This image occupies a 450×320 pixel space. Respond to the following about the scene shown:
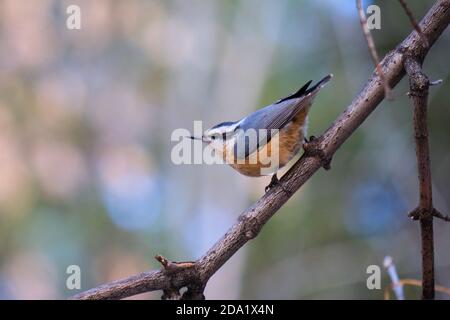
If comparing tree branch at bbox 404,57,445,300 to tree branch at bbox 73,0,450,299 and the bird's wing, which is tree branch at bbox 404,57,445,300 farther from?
the bird's wing

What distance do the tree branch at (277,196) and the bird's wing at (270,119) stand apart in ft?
2.22

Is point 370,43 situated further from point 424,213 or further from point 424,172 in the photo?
point 424,213

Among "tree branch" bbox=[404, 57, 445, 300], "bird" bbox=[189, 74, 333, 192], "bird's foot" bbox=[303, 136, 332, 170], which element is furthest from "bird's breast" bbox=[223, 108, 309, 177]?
"tree branch" bbox=[404, 57, 445, 300]

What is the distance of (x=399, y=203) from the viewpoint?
18.0ft

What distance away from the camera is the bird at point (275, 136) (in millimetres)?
2715

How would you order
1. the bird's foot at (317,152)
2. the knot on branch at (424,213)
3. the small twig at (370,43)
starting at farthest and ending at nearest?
the bird's foot at (317,152)
the knot on branch at (424,213)
the small twig at (370,43)

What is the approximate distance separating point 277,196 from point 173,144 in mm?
4880

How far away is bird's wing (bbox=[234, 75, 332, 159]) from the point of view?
2.69 m

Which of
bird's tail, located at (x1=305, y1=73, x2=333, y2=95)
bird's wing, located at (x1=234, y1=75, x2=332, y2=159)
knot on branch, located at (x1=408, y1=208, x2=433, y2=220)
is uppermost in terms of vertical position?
bird's tail, located at (x1=305, y1=73, x2=333, y2=95)

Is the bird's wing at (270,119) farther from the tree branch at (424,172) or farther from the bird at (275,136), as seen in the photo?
the tree branch at (424,172)

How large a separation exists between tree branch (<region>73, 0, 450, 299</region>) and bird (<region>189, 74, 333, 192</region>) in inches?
27.2

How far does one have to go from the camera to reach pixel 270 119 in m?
2.78

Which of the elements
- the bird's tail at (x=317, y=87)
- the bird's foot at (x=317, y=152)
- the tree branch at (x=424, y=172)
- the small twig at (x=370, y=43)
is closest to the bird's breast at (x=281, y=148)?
the bird's tail at (x=317, y=87)

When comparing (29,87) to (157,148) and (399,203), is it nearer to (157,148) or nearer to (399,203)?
(157,148)
